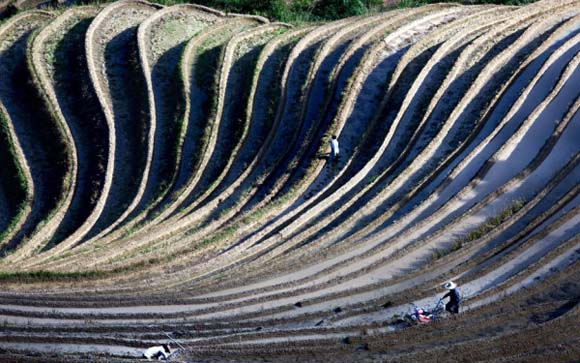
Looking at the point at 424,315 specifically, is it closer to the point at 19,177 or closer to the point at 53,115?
the point at 19,177

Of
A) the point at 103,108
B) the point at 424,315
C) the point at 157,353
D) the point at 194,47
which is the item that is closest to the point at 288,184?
the point at 103,108

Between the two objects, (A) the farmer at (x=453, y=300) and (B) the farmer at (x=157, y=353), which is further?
(A) the farmer at (x=453, y=300)

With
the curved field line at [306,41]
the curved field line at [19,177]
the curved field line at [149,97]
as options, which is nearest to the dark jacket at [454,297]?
the curved field line at [149,97]

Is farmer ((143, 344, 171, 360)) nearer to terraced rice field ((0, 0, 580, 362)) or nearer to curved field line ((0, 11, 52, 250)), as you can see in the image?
terraced rice field ((0, 0, 580, 362))

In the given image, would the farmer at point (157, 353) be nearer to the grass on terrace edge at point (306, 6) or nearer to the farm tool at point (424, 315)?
the farm tool at point (424, 315)

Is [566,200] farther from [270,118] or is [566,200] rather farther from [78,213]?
[78,213]

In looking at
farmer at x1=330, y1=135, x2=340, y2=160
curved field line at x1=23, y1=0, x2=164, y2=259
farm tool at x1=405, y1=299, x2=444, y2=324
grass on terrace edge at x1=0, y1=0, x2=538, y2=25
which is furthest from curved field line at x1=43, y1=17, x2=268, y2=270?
farm tool at x1=405, y1=299, x2=444, y2=324

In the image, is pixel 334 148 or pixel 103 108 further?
pixel 103 108

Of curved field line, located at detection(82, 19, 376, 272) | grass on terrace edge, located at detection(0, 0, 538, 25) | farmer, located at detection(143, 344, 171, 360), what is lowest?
farmer, located at detection(143, 344, 171, 360)

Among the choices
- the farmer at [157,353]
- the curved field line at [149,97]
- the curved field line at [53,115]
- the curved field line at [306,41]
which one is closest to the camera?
the farmer at [157,353]
